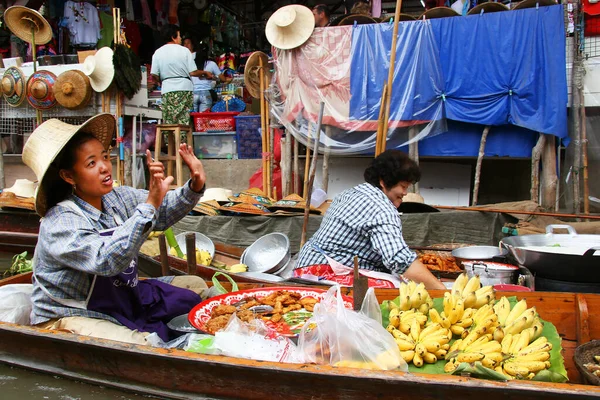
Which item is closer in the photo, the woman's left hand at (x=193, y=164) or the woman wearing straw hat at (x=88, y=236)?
the woman wearing straw hat at (x=88, y=236)

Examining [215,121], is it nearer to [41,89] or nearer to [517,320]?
[41,89]

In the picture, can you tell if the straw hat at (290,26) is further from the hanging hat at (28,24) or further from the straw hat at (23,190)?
the straw hat at (23,190)

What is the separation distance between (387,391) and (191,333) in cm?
110

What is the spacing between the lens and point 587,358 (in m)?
2.19

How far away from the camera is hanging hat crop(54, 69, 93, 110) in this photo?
7641 millimetres

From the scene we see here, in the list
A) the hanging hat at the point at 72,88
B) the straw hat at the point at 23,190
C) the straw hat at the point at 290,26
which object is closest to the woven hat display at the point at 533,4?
the straw hat at the point at 290,26

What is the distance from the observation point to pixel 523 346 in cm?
214

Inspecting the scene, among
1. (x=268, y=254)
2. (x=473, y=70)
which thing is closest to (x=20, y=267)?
(x=268, y=254)

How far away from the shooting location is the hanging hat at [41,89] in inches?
306

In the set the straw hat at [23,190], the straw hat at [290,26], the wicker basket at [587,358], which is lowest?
the wicker basket at [587,358]

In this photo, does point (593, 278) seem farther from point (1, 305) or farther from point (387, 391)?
point (1, 305)

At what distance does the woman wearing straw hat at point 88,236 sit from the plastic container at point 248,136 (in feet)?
18.1

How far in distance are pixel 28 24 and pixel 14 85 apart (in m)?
1.16

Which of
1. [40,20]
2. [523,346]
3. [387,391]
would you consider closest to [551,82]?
[523,346]
